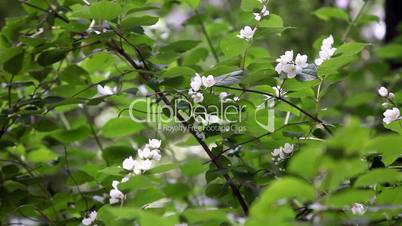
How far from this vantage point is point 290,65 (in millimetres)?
906

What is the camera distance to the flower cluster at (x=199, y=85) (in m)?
0.91

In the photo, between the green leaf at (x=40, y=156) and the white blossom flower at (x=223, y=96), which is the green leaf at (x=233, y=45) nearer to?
the white blossom flower at (x=223, y=96)

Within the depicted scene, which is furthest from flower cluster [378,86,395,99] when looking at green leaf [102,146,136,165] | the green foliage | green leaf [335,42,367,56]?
green leaf [102,146,136,165]

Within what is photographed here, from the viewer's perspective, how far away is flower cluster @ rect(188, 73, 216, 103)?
2.99 ft

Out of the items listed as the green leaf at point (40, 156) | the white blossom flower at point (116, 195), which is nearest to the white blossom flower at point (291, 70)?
the white blossom flower at point (116, 195)

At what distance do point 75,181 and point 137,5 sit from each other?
1.28ft

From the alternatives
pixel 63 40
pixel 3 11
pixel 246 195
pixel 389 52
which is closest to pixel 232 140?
pixel 246 195

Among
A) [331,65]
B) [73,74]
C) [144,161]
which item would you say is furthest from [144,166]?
[73,74]

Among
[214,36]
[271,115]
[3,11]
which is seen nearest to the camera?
[271,115]

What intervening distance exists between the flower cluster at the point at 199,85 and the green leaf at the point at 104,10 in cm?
19

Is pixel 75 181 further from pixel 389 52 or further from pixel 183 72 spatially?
pixel 389 52

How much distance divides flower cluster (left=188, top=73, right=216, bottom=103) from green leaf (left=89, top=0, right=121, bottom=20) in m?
0.19

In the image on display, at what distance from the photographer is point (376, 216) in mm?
684

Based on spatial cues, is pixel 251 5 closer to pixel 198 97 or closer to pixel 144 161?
pixel 198 97
